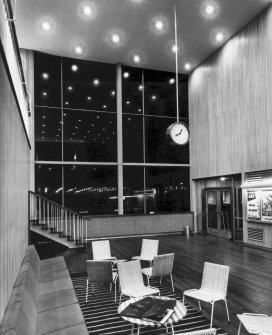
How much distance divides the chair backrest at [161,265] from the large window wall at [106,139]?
6.22 metres

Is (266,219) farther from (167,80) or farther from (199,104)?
(167,80)

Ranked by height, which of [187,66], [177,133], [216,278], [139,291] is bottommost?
[139,291]

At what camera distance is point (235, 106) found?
1016 centimetres

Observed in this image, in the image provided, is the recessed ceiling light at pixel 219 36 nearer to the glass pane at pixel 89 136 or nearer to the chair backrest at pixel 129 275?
the glass pane at pixel 89 136

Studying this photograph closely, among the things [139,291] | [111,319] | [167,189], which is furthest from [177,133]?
[167,189]

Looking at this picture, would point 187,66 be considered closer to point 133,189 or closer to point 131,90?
point 131,90

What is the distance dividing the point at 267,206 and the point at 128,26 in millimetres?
7276

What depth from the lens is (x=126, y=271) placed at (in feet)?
14.7

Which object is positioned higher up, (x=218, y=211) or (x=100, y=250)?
(x=218, y=211)

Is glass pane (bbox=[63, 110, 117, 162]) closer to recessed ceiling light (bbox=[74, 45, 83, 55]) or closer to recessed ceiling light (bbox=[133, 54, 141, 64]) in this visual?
recessed ceiling light (bbox=[74, 45, 83, 55])

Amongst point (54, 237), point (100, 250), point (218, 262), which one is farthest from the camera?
point (54, 237)

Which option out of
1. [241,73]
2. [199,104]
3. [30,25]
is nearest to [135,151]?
[199,104]

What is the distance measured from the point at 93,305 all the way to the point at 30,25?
8716 mm

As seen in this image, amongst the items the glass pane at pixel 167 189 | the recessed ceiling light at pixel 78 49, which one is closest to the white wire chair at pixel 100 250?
the glass pane at pixel 167 189
